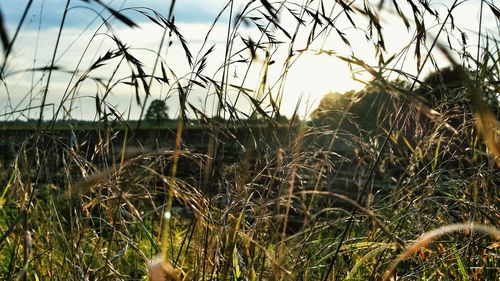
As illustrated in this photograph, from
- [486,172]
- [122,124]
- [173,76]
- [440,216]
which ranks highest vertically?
[173,76]

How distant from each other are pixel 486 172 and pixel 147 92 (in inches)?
43.8

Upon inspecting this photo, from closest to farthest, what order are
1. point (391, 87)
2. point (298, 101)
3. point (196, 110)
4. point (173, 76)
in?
point (391, 87) < point (196, 110) < point (173, 76) < point (298, 101)

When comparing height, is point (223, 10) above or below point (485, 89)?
above

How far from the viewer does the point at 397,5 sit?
4.77ft

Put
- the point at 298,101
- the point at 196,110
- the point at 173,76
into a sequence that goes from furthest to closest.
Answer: the point at 298,101 < the point at 173,76 < the point at 196,110

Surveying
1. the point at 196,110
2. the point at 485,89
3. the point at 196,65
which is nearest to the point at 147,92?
the point at 196,110

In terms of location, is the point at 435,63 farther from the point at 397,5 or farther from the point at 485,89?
the point at 485,89

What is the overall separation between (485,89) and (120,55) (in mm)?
1378

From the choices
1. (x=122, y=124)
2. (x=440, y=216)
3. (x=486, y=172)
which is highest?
(x=122, y=124)

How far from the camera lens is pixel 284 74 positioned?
1836 mm

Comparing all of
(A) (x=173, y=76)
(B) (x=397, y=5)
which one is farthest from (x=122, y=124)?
(B) (x=397, y=5)

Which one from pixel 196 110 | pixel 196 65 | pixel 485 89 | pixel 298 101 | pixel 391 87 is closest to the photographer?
pixel 391 87

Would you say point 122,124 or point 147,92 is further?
point 122,124

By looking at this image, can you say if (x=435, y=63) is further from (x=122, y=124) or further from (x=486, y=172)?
(x=122, y=124)
